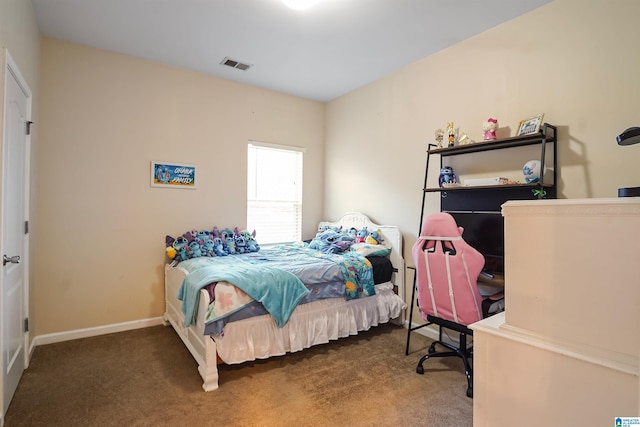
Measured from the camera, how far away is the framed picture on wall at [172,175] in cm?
341

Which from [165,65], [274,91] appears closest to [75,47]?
[165,65]

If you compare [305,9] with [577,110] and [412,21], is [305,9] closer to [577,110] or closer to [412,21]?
[412,21]

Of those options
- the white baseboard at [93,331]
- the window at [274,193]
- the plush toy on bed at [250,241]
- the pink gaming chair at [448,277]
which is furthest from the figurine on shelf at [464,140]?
the white baseboard at [93,331]

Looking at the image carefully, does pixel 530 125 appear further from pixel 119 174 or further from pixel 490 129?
pixel 119 174

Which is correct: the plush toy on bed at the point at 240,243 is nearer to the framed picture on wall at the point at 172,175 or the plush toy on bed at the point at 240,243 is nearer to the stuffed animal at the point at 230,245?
the stuffed animal at the point at 230,245

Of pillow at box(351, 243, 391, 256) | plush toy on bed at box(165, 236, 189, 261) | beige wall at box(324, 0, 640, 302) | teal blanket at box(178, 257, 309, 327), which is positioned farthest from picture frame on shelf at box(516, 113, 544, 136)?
plush toy on bed at box(165, 236, 189, 261)

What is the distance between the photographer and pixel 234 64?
3.43 meters

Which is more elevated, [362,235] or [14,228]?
[14,228]

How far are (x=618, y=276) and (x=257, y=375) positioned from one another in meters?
2.25

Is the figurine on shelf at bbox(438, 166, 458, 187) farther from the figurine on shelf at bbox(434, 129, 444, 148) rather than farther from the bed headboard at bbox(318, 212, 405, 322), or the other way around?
the bed headboard at bbox(318, 212, 405, 322)

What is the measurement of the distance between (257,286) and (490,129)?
224 centimetres

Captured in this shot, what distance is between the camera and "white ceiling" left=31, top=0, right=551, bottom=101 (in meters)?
2.44

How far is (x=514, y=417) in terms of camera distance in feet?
3.53

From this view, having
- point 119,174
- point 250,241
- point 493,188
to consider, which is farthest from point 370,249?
point 119,174
